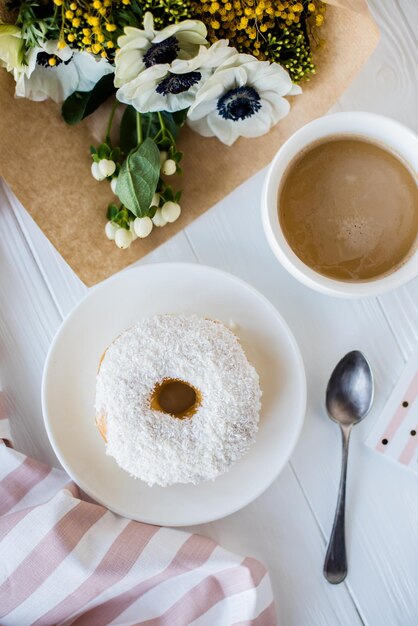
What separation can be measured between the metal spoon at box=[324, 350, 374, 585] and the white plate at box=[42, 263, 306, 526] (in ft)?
0.28

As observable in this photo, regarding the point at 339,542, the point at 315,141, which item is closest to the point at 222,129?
the point at 315,141

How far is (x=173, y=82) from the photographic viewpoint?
835mm

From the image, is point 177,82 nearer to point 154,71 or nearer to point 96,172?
point 154,71

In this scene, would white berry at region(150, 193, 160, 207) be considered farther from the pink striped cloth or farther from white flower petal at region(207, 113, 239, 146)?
the pink striped cloth

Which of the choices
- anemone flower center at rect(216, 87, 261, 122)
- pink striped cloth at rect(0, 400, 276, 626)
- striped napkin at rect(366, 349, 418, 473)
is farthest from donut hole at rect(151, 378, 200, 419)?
anemone flower center at rect(216, 87, 261, 122)

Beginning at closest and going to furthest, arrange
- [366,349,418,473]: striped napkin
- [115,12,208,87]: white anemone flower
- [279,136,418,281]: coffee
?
[115,12,208,87]: white anemone flower < [279,136,418,281]: coffee < [366,349,418,473]: striped napkin

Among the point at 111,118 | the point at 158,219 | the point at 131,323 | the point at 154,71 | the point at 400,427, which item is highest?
the point at 154,71

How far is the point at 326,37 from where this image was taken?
0.94m

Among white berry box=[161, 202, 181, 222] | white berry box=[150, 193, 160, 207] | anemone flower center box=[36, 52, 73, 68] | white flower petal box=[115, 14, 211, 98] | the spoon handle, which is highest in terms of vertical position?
white flower petal box=[115, 14, 211, 98]

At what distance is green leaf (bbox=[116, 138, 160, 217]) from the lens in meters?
0.88

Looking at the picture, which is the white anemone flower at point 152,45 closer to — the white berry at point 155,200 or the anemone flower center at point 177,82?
the anemone flower center at point 177,82

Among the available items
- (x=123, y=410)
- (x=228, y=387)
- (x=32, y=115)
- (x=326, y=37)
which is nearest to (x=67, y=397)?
(x=123, y=410)

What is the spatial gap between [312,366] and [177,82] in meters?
0.45

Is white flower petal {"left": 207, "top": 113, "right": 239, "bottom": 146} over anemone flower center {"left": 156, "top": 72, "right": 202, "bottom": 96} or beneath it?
beneath
